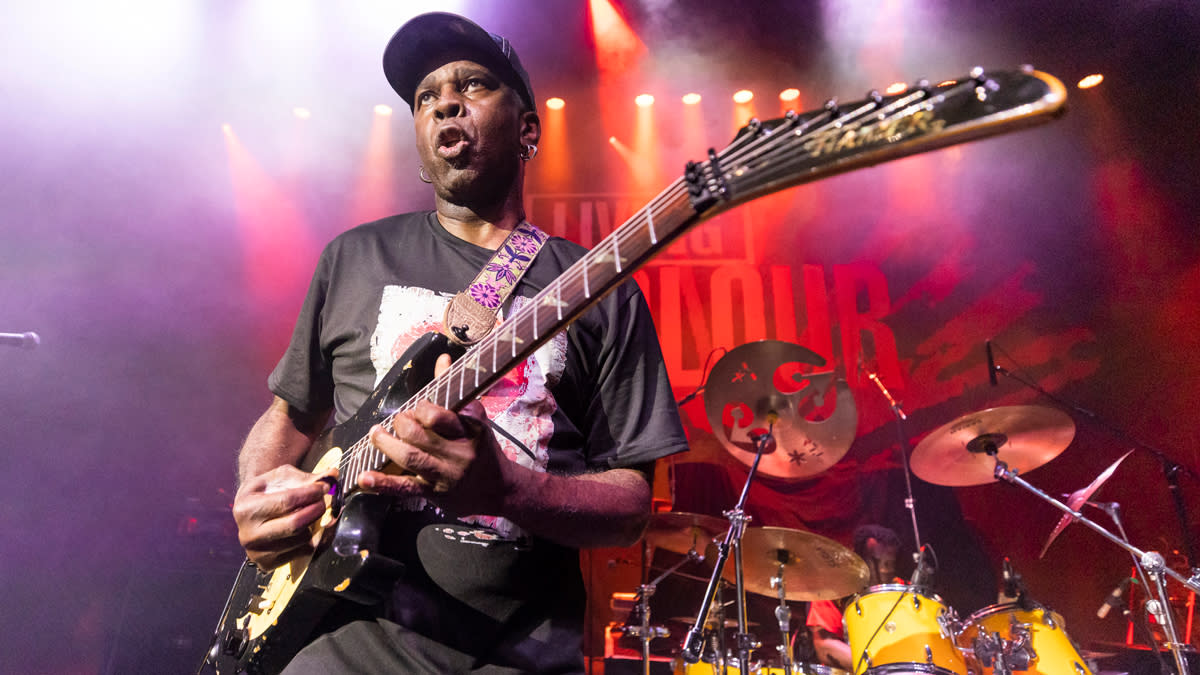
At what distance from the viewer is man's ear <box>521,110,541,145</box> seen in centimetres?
263

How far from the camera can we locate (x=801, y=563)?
5453 millimetres

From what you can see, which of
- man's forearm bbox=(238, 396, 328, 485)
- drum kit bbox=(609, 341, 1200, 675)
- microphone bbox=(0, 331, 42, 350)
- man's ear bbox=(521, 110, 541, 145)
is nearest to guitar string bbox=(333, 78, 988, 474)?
man's forearm bbox=(238, 396, 328, 485)

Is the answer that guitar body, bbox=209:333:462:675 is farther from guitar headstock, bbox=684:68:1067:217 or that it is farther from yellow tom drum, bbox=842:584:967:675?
yellow tom drum, bbox=842:584:967:675

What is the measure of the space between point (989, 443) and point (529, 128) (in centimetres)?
451

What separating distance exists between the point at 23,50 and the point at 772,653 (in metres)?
8.86

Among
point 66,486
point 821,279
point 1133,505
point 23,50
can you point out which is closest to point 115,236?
point 23,50

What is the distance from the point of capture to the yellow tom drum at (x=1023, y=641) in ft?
15.3

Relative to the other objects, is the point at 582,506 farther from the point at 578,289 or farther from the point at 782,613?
the point at 782,613

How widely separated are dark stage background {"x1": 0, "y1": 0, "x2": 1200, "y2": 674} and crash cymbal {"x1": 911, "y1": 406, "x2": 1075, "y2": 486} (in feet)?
5.00

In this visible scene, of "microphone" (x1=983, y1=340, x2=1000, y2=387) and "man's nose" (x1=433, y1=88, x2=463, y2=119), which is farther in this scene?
"microphone" (x1=983, y1=340, x2=1000, y2=387)

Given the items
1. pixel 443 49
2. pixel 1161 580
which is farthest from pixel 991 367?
pixel 443 49

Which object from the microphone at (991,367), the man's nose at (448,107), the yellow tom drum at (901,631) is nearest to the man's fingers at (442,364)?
the man's nose at (448,107)

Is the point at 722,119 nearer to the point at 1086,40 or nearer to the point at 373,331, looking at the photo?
the point at 1086,40

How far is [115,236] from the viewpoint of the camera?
21.6 feet
